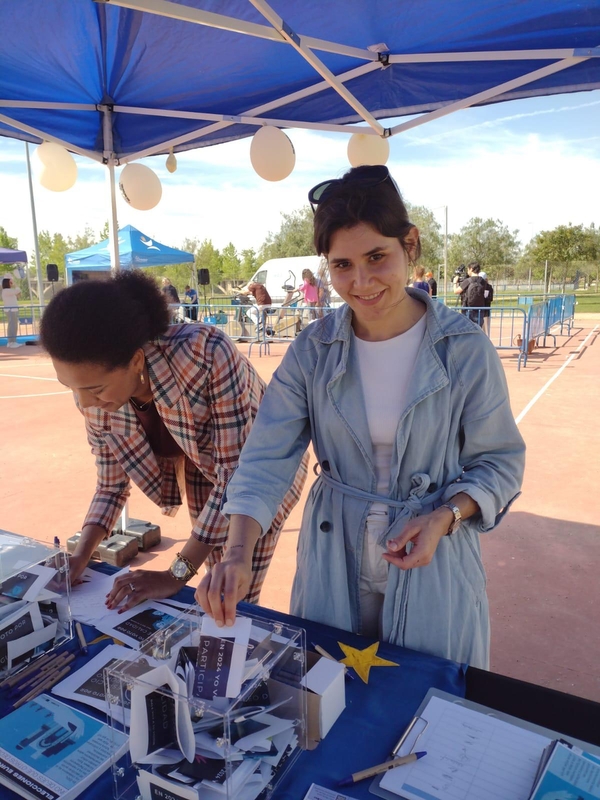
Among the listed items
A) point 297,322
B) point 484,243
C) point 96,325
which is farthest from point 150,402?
point 484,243

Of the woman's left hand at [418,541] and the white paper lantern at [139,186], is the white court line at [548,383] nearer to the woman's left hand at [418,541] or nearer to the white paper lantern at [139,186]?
the white paper lantern at [139,186]

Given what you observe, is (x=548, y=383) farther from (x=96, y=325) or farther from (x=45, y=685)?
(x=45, y=685)

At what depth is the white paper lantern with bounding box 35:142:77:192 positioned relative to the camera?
3.25 meters

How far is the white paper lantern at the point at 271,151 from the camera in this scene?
10.3ft

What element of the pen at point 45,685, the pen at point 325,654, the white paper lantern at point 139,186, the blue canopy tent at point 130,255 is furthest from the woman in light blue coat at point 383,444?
the blue canopy tent at point 130,255

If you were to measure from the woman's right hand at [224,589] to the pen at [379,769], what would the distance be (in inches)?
12.4

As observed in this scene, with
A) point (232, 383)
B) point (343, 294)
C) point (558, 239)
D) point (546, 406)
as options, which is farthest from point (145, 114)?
point (558, 239)

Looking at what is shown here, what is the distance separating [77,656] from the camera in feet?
4.35

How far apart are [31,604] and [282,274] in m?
20.5

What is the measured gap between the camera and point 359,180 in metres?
1.30

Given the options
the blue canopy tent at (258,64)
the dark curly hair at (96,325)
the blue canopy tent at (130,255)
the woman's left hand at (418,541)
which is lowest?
the woman's left hand at (418,541)

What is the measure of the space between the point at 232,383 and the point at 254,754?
3.34 ft

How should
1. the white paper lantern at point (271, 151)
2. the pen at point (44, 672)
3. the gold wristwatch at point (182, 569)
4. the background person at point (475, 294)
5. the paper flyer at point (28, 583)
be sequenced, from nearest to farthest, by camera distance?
the pen at point (44, 672) → the paper flyer at point (28, 583) → the gold wristwatch at point (182, 569) → the white paper lantern at point (271, 151) → the background person at point (475, 294)

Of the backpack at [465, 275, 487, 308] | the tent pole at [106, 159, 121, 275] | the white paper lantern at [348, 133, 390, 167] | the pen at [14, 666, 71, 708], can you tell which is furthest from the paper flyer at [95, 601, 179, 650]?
the backpack at [465, 275, 487, 308]
